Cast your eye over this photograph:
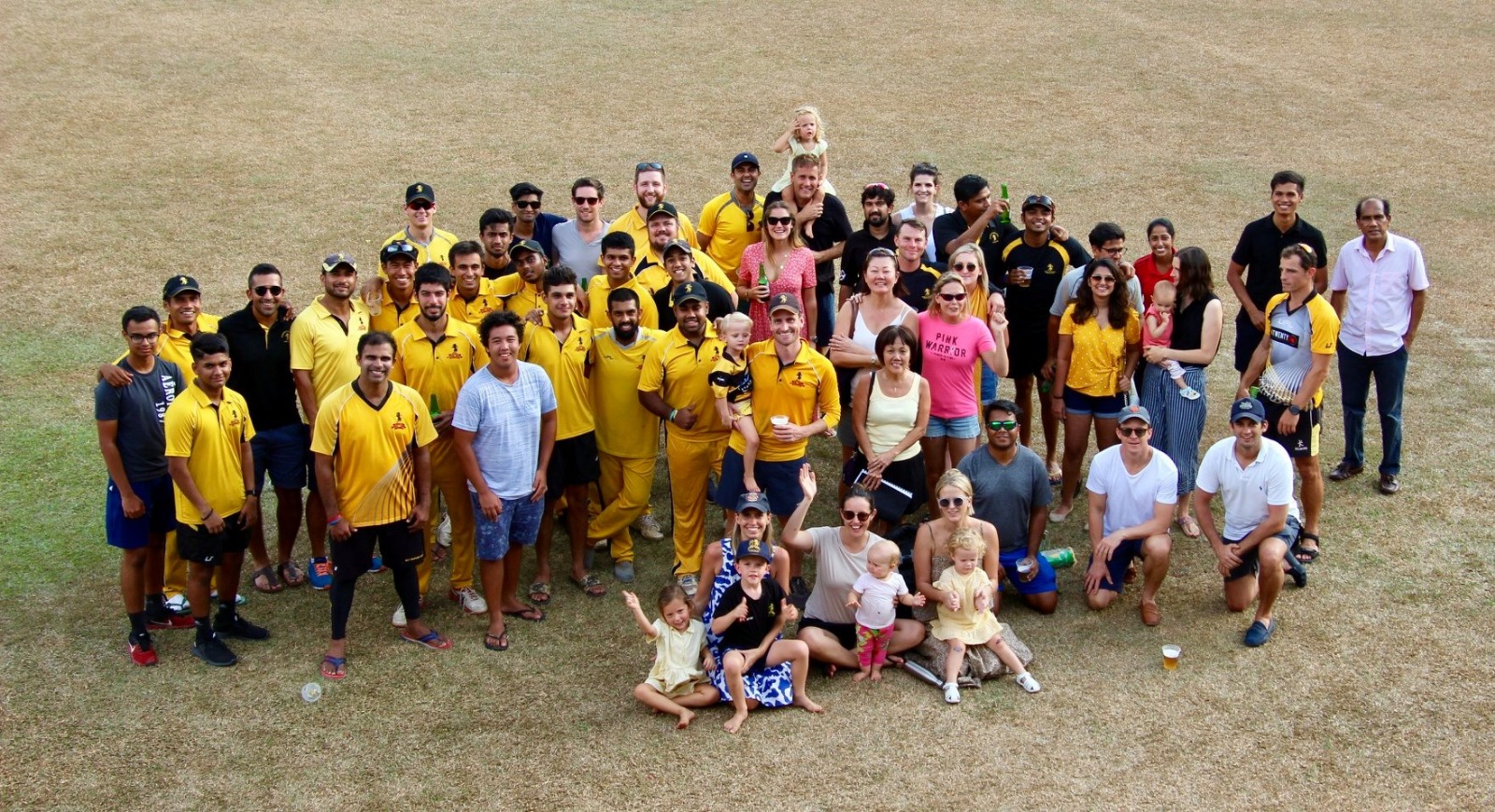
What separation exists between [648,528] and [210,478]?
304 cm

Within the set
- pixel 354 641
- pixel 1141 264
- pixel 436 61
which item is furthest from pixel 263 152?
pixel 1141 264

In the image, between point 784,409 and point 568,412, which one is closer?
point 784,409

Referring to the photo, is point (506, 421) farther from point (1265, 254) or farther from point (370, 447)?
point (1265, 254)

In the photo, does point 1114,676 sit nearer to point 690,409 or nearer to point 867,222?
point 690,409

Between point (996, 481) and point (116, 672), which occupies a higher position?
point (996, 481)

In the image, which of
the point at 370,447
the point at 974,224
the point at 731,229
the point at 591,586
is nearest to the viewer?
the point at 370,447

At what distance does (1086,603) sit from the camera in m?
8.23

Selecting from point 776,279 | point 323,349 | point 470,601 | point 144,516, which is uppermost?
point 776,279

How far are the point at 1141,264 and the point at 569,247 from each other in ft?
13.9

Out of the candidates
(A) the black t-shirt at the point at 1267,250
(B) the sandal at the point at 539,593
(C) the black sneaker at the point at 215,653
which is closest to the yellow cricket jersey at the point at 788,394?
(B) the sandal at the point at 539,593

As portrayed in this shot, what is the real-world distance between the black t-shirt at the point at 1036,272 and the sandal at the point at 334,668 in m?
5.27

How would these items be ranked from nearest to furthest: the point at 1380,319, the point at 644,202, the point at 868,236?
the point at 1380,319 → the point at 868,236 → the point at 644,202

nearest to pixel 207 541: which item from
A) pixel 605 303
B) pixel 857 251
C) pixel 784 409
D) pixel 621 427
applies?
pixel 621 427

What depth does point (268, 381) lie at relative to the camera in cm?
819
